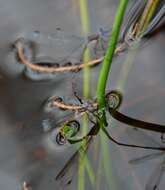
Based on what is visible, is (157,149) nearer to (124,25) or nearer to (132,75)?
(132,75)

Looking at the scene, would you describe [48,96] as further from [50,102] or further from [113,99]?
[113,99]

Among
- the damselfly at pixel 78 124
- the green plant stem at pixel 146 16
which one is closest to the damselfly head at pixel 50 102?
the damselfly at pixel 78 124

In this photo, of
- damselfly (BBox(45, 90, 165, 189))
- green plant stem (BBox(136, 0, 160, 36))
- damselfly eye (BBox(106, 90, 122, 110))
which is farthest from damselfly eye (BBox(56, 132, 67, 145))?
green plant stem (BBox(136, 0, 160, 36))

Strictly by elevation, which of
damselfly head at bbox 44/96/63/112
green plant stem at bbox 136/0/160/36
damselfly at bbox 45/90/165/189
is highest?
green plant stem at bbox 136/0/160/36

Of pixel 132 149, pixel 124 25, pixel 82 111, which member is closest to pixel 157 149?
pixel 132 149

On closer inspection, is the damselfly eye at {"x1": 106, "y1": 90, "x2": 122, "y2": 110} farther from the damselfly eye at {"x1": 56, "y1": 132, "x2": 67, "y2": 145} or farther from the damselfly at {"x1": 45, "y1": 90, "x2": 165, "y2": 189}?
the damselfly eye at {"x1": 56, "y1": 132, "x2": 67, "y2": 145}

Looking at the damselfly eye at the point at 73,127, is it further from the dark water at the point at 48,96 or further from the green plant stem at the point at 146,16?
the green plant stem at the point at 146,16
